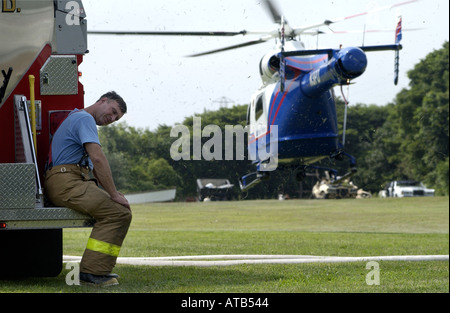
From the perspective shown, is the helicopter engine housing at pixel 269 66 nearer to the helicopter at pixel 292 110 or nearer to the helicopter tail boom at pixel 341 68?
the helicopter at pixel 292 110

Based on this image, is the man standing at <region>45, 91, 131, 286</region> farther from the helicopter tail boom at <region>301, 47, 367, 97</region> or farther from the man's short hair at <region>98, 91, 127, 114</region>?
the helicopter tail boom at <region>301, 47, 367, 97</region>

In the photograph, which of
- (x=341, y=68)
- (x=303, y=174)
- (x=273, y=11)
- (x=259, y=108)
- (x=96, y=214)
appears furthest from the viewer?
(x=303, y=174)

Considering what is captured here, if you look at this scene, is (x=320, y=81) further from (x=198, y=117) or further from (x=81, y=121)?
(x=81, y=121)

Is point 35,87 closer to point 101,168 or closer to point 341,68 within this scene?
point 101,168

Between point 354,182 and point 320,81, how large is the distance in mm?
34827

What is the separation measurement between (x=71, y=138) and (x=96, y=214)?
636mm

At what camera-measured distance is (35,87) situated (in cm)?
664

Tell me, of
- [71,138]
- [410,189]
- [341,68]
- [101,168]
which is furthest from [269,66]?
[410,189]

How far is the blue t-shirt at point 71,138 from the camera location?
6.13 m

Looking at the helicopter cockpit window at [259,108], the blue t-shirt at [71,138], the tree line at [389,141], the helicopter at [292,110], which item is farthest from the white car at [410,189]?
the blue t-shirt at [71,138]

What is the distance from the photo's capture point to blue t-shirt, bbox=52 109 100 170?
6129 mm

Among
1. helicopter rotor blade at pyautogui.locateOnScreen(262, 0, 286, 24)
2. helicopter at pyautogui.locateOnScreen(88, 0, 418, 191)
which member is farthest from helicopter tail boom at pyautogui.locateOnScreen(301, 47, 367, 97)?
helicopter rotor blade at pyautogui.locateOnScreen(262, 0, 286, 24)

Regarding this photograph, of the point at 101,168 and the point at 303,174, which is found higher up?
the point at 101,168

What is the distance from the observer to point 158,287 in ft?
20.1
